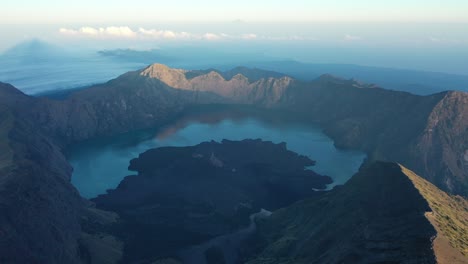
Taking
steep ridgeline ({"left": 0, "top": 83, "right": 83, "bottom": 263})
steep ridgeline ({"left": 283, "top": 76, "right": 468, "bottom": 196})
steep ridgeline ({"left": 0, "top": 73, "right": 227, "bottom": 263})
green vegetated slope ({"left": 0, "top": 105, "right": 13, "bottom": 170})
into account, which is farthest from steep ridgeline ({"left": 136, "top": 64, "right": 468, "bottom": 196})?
green vegetated slope ({"left": 0, "top": 105, "right": 13, "bottom": 170})

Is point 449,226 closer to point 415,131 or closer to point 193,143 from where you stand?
point 415,131

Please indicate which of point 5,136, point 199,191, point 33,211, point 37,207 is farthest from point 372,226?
point 5,136

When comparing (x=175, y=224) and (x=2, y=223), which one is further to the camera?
(x=175, y=224)

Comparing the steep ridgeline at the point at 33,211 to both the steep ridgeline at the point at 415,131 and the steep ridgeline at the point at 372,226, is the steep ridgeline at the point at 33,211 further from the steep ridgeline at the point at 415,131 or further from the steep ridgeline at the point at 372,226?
the steep ridgeline at the point at 415,131

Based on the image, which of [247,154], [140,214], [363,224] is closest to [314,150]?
[247,154]

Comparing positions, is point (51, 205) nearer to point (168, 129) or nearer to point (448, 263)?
point (448, 263)

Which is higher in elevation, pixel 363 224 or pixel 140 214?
pixel 363 224
